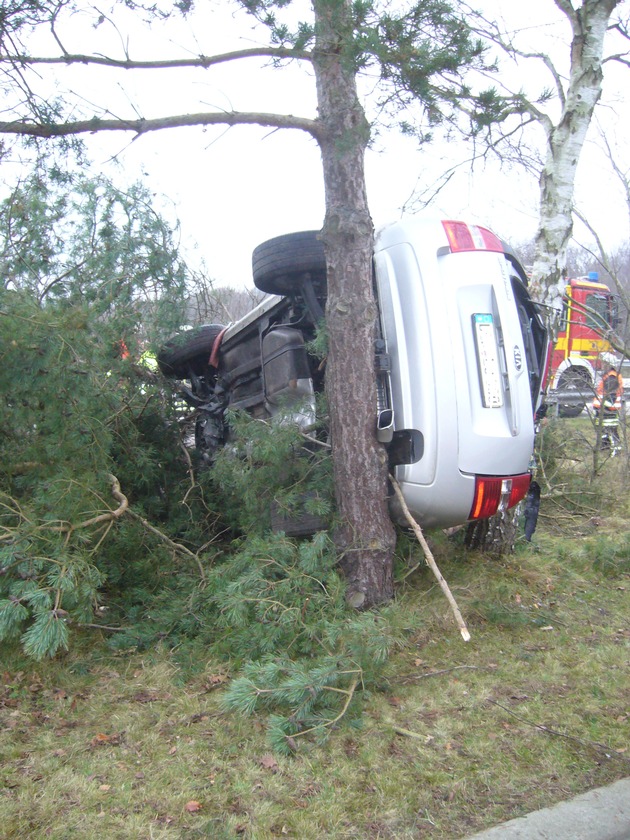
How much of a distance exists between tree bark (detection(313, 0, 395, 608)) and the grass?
0.37m

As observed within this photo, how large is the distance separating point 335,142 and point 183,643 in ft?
9.45

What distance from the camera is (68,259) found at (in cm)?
573

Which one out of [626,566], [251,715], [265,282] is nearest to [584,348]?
[626,566]

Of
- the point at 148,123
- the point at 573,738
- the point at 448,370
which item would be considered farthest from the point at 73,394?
the point at 573,738

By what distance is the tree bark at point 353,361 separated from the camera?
4156 mm

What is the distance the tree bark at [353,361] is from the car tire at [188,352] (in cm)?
217

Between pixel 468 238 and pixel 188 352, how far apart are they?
3014mm

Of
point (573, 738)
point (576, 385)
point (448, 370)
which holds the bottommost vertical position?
point (573, 738)

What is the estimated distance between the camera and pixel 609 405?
26.9 ft

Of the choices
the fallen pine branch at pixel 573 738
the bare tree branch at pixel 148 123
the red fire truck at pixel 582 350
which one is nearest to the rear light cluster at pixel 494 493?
the fallen pine branch at pixel 573 738

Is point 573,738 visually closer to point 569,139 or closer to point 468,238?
point 468,238

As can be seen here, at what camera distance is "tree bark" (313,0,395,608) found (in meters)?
4.16

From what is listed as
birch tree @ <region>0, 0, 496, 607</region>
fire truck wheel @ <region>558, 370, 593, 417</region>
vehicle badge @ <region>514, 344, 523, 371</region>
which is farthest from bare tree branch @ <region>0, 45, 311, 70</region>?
fire truck wheel @ <region>558, 370, 593, 417</region>

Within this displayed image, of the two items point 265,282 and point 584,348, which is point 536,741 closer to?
point 265,282
